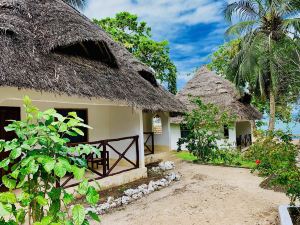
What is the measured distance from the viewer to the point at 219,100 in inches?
656

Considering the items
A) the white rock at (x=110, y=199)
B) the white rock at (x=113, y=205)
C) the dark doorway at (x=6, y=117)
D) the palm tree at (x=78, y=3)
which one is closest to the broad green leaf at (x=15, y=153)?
the white rock at (x=113, y=205)

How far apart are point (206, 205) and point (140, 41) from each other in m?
14.9

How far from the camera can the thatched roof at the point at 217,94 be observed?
16.3 metres

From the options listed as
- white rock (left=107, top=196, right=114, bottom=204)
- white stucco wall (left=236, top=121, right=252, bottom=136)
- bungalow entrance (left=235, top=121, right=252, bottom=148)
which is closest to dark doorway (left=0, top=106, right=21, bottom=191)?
white rock (left=107, top=196, right=114, bottom=204)

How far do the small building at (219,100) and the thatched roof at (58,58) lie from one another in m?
8.55

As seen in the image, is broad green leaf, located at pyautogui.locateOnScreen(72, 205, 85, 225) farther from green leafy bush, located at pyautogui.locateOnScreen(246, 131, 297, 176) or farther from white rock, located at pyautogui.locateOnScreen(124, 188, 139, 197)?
white rock, located at pyautogui.locateOnScreen(124, 188, 139, 197)

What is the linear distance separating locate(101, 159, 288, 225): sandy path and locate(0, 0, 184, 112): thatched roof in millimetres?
2422

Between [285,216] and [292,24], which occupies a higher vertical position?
[292,24]

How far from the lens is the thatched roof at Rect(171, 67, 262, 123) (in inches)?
641

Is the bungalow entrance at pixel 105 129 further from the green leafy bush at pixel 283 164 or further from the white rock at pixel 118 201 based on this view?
the green leafy bush at pixel 283 164

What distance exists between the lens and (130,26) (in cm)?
1953

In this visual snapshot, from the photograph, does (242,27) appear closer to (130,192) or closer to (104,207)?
(130,192)

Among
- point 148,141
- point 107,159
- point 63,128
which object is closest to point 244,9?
point 148,141

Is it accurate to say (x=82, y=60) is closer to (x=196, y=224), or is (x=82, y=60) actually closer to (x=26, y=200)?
(x=196, y=224)
